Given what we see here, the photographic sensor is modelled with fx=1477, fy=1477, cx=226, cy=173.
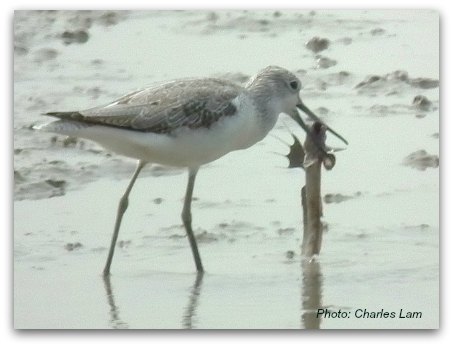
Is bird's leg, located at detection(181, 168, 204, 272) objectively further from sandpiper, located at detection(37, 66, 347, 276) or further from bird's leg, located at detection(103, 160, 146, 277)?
bird's leg, located at detection(103, 160, 146, 277)

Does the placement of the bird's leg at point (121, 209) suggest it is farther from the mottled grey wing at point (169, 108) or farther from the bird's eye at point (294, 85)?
the bird's eye at point (294, 85)

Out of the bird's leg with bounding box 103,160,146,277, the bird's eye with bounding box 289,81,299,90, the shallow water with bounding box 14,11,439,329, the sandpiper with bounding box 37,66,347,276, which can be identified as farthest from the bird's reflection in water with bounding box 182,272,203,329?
the bird's eye with bounding box 289,81,299,90

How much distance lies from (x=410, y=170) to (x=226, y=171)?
3.69 ft

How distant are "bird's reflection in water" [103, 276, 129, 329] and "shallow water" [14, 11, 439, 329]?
0.02 meters

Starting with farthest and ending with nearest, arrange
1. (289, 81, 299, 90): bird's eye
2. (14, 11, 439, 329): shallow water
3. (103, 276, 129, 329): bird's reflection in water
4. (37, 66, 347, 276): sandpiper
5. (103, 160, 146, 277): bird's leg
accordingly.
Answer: (289, 81, 299, 90): bird's eye → (103, 160, 146, 277): bird's leg → (37, 66, 347, 276): sandpiper → (14, 11, 439, 329): shallow water → (103, 276, 129, 329): bird's reflection in water

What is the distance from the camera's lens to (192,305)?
7.41 metres

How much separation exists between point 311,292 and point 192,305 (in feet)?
2.08

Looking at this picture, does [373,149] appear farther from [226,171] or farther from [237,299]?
[237,299]

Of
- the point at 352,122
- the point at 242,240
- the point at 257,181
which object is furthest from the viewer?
the point at 352,122

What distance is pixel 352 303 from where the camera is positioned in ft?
24.2

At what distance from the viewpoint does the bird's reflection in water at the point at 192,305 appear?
7.14 meters

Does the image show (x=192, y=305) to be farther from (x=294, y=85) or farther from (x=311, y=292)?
(x=294, y=85)

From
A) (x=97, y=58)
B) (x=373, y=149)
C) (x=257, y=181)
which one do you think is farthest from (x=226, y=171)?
(x=97, y=58)

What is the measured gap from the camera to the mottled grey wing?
25.0 ft
